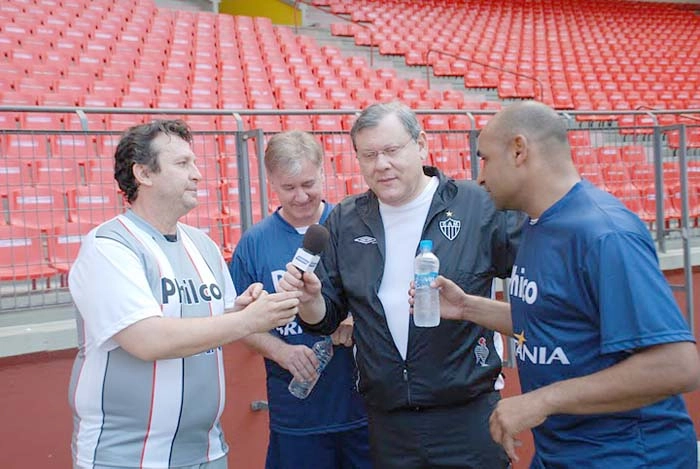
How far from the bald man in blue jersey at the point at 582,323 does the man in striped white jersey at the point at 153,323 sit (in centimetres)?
69

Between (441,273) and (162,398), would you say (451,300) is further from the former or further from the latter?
(162,398)

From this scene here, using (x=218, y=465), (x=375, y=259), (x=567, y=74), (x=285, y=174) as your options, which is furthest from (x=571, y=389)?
(x=567, y=74)

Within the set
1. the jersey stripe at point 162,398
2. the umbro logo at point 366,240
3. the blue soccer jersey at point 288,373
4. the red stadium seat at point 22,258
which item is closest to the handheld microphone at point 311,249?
the umbro logo at point 366,240

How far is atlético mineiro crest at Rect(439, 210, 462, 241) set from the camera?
2184 mm

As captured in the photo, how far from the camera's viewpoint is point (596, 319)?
→ 1.53m

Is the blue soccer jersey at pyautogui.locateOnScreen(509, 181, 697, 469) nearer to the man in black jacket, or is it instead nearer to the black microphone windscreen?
the man in black jacket

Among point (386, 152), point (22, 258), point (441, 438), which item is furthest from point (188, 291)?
point (22, 258)

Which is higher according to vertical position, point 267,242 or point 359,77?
point 359,77

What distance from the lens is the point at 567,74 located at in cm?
1338

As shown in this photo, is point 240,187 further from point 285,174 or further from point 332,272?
point 332,272

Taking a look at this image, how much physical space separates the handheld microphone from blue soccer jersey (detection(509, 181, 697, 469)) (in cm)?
60

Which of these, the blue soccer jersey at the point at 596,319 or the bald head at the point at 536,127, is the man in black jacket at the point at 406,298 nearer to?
the blue soccer jersey at the point at 596,319

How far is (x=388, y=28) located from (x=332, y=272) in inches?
512

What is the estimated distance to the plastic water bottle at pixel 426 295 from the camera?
1.95 m
